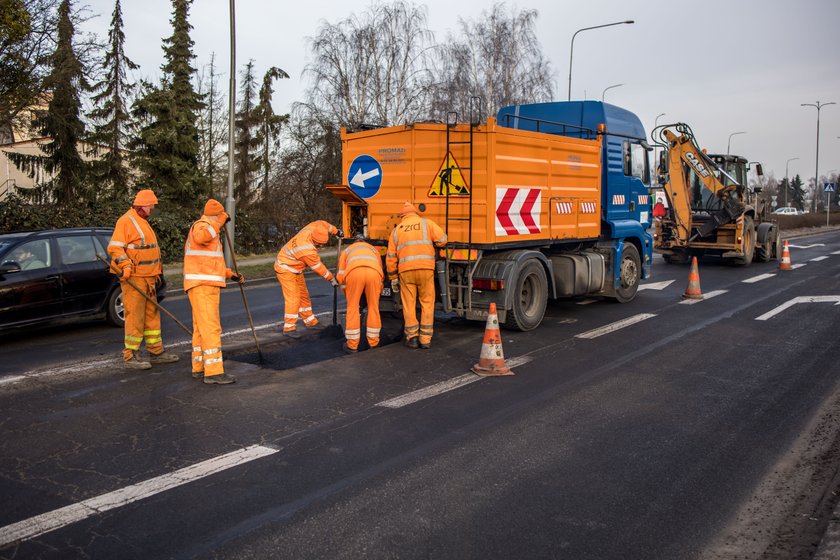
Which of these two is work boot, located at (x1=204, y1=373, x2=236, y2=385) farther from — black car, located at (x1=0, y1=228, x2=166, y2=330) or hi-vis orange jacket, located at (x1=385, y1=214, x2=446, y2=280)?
black car, located at (x1=0, y1=228, x2=166, y2=330)

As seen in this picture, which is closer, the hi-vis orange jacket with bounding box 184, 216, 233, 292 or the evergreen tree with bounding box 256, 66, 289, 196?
the hi-vis orange jacket with bounding box 184, 216, 233, 292

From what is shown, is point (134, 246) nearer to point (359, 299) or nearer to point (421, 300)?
point (359, 299)

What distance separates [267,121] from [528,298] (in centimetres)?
2281

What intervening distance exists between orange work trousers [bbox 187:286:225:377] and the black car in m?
3.14

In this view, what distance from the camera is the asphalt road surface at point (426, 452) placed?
371cm

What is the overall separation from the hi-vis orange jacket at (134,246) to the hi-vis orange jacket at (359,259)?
2132mm

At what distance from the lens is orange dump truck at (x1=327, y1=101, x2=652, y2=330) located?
8703 mm

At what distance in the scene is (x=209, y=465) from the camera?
15.2 ft

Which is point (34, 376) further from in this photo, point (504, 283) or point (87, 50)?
point (87, 50)

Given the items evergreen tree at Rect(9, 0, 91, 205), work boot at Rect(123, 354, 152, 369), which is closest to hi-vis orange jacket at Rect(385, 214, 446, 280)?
work boot at Rect(123, 354, 152, 369)

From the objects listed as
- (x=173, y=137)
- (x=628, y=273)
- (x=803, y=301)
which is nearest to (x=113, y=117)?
(x=173, y=137)

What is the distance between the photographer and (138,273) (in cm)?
734

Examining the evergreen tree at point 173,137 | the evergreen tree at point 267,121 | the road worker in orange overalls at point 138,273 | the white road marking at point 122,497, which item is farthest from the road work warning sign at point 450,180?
the evergreen tree at point 267,121

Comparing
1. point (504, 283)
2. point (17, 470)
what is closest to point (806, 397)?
point (504, 283)
